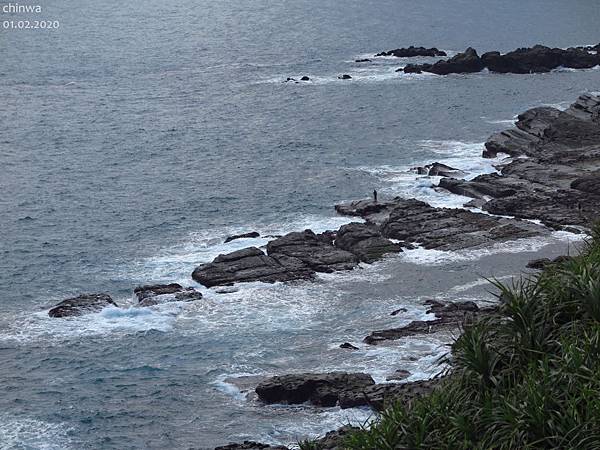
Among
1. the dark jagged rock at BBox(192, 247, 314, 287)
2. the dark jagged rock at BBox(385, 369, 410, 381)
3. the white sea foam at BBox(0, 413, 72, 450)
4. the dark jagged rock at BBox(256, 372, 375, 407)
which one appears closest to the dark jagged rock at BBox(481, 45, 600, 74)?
the dark jagged rock at BBox(192, 247, 314, 287)

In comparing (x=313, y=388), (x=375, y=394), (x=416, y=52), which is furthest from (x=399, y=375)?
(x=416, y=52)

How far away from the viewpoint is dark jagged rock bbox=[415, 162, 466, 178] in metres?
79.3

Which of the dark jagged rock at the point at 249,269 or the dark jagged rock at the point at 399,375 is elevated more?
the dark jagged rock at the point at 249,269

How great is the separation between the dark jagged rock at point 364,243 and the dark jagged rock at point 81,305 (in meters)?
15.4

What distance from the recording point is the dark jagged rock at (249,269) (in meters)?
59.5

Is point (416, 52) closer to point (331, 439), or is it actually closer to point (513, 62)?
point (513, 62)

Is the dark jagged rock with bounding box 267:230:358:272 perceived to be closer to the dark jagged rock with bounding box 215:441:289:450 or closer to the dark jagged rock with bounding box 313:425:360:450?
the dark jagged rock with bounding box 215:441:289:450

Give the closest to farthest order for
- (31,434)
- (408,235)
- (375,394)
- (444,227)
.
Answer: (375,394), (31,434), (408,235), (444,227)

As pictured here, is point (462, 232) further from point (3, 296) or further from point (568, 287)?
point (568, 287)

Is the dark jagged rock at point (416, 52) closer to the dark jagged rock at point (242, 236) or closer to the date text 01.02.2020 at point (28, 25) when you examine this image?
the date text 01.02.2020 at point (28, 25)

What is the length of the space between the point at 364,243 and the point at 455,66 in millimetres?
71454

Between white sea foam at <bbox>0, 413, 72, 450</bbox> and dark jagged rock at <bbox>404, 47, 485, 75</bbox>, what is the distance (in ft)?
307

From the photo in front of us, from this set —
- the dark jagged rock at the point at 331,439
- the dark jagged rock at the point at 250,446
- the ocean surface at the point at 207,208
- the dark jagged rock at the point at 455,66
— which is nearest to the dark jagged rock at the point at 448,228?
the ocean surface at the point at 207,208

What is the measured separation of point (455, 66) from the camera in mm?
129625
